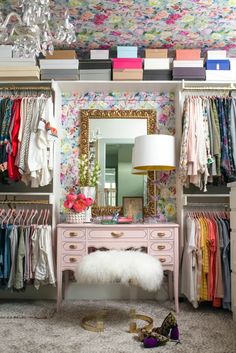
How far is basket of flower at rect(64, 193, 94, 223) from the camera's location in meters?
3.45

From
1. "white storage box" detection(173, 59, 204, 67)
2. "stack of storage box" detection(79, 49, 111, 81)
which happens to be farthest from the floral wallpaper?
"white storage box" detection(173, 59, 204, 67)

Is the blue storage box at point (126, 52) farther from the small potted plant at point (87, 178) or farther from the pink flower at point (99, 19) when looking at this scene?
the small potted plant at point (87, 178)

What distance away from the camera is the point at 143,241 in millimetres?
3305

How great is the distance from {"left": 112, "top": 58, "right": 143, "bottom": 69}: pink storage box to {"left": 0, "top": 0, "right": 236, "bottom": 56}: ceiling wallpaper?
221 millimetres

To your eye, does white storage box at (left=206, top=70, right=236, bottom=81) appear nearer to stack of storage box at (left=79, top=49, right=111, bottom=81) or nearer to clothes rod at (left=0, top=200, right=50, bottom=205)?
stack of storage box at (left=79, top=49, right=111, bottom=81)

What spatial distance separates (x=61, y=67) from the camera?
3.68 meters

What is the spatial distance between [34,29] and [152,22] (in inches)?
68.0

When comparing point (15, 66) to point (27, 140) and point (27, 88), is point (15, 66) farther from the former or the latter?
point (27, 140)

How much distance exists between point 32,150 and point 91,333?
1658 millimetres

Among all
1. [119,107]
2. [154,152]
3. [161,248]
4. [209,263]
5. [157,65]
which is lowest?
[209,263]

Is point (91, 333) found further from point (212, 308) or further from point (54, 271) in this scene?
point (212, 308)

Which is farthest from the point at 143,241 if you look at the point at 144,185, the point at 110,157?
the point at 110,157

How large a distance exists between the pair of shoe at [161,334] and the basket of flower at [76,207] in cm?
121

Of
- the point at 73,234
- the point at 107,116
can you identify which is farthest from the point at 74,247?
the point at 107,116
